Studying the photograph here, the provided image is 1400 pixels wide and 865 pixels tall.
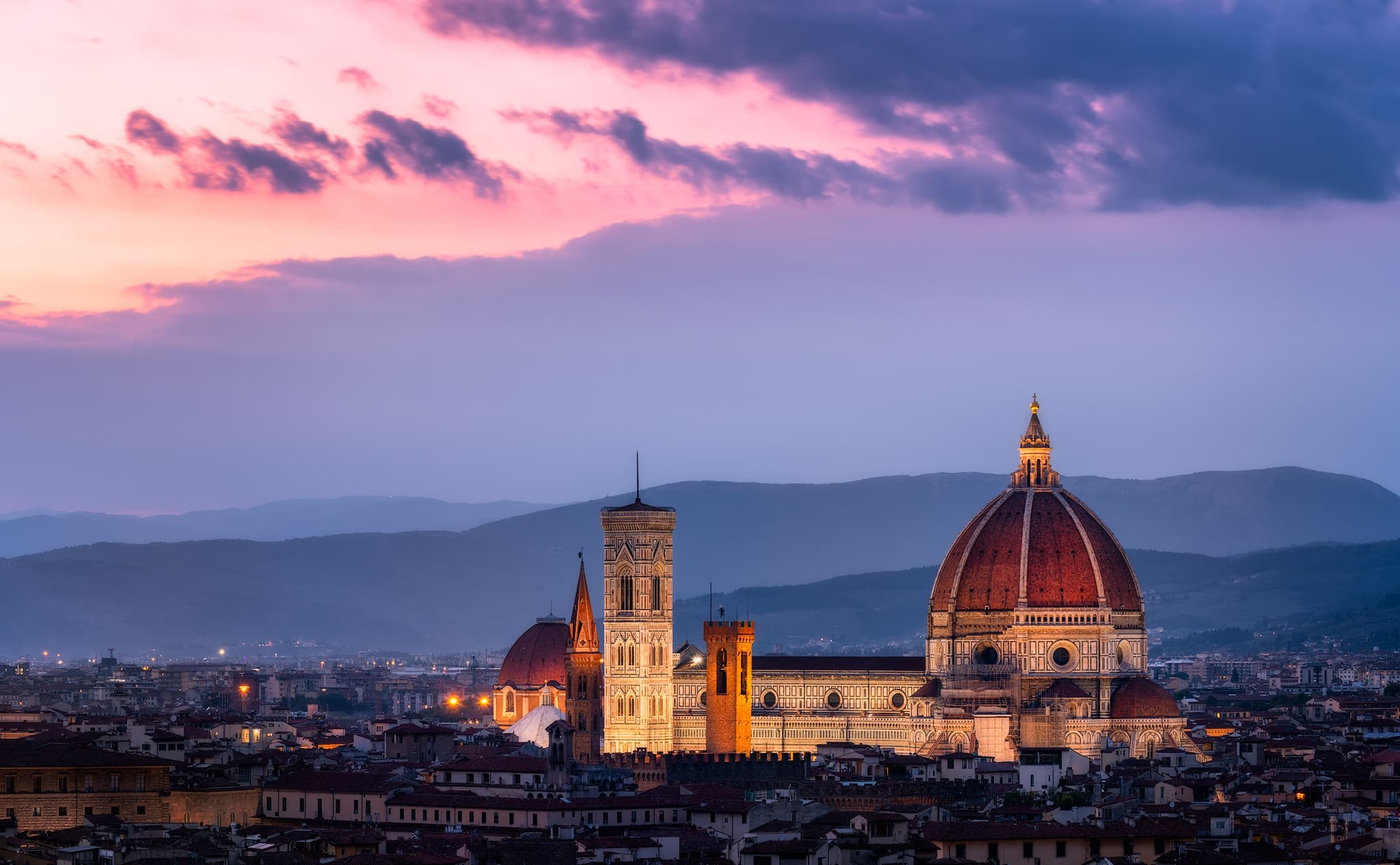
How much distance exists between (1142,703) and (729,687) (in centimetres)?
1659

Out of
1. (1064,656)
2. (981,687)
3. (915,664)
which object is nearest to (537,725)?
(915,664)

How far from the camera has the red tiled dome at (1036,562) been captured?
131m

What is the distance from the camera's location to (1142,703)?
12688 centimetres

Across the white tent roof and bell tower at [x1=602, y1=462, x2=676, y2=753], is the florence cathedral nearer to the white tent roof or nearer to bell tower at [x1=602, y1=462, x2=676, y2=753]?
bell tower at [x1=602, y1=462, x2=676, y2=753]

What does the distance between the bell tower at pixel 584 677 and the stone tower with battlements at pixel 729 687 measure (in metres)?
5.63

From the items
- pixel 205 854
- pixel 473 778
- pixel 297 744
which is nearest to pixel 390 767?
pixel 473 778

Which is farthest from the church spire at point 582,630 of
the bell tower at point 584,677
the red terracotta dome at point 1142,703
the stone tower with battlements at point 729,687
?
the red terracotta dome at point 1142,703

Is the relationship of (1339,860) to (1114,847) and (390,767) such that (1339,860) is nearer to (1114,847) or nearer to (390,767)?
(1114,847)

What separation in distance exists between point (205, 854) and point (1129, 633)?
72416 mm

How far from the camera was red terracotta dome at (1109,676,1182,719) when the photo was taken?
4983 inches

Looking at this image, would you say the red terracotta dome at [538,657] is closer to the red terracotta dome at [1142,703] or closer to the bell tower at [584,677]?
the bell tower at [584,677]

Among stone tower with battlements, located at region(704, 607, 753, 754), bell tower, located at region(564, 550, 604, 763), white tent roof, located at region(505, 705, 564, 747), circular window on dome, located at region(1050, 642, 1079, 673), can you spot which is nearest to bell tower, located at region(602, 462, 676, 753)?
bell tower, located at region(564, 550, 604, 763)

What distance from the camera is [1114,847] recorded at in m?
70.2

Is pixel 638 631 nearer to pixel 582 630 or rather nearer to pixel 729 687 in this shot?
pixel 582 630
